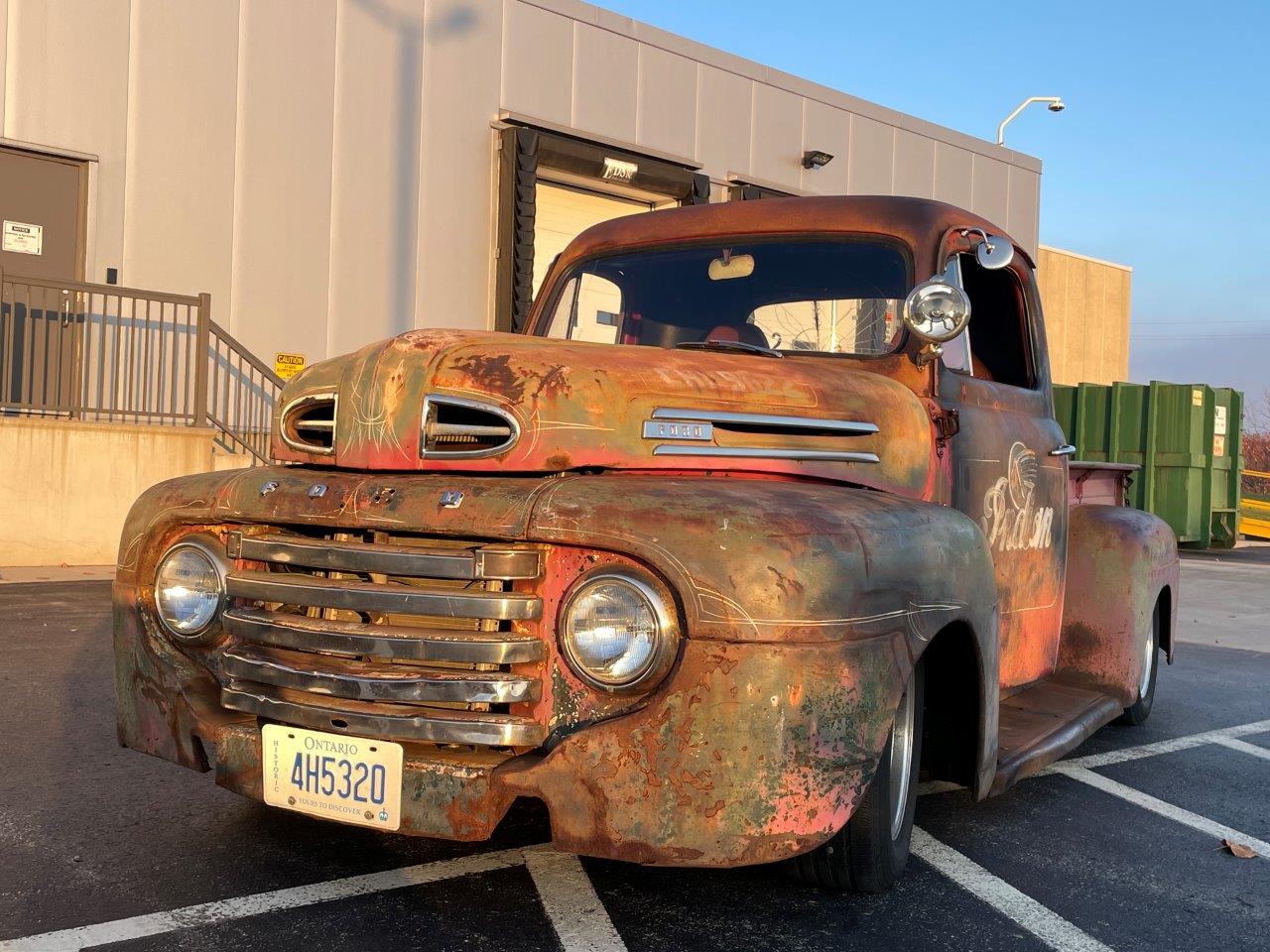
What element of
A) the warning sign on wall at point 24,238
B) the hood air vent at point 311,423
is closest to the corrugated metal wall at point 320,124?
the warning sign on wall at point 24,238

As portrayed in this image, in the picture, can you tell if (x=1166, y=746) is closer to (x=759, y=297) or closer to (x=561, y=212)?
(x=759, y=297)

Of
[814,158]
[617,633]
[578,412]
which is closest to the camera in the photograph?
[617,633]

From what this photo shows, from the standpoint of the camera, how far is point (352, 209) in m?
13.1

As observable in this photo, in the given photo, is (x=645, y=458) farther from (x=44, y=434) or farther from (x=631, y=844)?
(x=44, y=434)

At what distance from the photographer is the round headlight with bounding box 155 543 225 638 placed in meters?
3.09

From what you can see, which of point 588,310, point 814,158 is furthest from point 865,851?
point 814,158

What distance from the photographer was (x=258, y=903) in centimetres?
295

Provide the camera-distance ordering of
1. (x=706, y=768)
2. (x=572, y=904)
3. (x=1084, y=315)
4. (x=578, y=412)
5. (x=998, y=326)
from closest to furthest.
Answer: (x=706, y=768) < (x=578, y=412) < (x=572, y=904) < (x=998, y=326) < (x=1084, y=315)

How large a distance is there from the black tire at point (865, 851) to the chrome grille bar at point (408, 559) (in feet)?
3.14

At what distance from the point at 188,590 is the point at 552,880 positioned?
1200 mm

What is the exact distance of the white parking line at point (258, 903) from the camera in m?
2.70

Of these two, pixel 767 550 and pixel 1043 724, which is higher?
pixel 767 550

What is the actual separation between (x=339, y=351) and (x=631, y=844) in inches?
441

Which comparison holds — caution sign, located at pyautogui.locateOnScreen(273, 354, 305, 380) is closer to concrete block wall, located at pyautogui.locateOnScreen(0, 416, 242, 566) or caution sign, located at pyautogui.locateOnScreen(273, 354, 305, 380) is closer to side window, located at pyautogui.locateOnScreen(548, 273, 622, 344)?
concrete block wall, located at pyautogui.locateOnScreen(0, 416, 242, 566)
